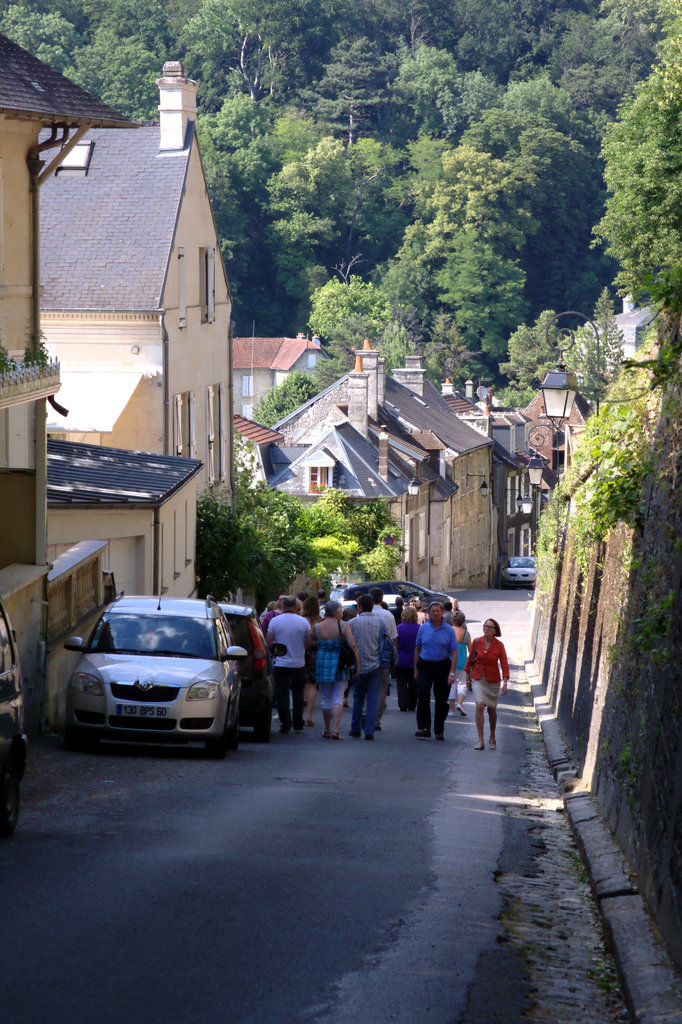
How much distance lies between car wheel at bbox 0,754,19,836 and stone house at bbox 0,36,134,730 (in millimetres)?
5999

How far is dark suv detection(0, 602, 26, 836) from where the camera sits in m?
8.19

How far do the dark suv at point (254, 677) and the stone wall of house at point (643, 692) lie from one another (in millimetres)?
3357

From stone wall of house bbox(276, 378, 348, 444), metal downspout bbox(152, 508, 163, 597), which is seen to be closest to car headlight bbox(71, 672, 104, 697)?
metal downspout bbox(152, 508, 163, 597)

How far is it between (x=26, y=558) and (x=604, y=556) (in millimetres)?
6260

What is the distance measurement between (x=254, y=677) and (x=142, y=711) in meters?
2.93

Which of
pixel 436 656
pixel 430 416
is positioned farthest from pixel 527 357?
pixel 436 656

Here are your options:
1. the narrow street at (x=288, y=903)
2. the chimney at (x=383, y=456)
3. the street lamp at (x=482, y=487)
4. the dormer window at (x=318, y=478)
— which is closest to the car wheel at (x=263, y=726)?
the narrow street at (x=288, y=903)

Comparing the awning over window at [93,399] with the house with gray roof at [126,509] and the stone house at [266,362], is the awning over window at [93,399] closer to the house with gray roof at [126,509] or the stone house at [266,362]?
the house with gray roof at [126,509]

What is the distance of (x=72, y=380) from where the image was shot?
90.4 ft

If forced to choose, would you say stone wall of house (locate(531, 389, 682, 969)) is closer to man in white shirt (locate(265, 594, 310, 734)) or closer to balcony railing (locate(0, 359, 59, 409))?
man in white shirt (locate(265, 594, 310, 734))

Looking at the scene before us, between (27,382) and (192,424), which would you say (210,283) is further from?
(27,382)

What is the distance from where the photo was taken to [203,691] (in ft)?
42.2

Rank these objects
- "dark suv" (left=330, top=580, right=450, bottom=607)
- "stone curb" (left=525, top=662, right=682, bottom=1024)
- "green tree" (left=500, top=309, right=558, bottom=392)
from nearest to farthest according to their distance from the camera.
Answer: "stone curb" (left=525, top=662, right=682, bottom=1024) → "dark suv" (left=330, top=580, right=450, bottom=607) → "green tree" (left=500, top=309, right=558, bottom=392)

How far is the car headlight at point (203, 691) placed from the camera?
1280 centimetres
